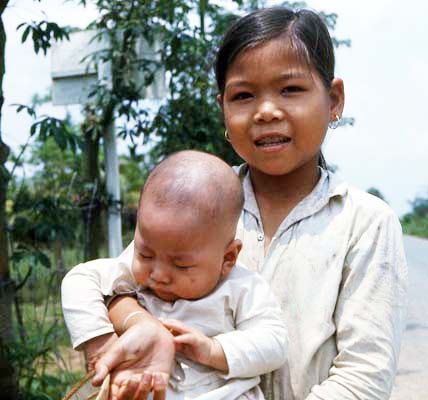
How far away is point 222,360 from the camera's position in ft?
4.58

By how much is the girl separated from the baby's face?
0.10m

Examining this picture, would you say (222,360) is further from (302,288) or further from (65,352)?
(65,352)

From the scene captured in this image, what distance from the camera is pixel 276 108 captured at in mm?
1601

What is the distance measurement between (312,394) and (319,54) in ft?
2.85

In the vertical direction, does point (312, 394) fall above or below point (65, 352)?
above

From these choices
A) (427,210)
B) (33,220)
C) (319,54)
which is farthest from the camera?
(427,210)

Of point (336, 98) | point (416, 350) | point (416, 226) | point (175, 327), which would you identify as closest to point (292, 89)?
point (336, 98)

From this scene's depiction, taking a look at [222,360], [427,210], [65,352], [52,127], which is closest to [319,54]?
[222,360]

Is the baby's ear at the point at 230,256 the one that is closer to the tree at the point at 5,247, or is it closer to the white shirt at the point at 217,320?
the white shirt at the point at 217,320

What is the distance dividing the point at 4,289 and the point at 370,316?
2208 millimetres

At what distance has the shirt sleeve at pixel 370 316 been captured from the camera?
1.47 metres

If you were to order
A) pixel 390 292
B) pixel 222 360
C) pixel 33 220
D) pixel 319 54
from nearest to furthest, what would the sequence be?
pixel 222 360 → pixel 390 292 → pixel 319 54 → pixel 33 220

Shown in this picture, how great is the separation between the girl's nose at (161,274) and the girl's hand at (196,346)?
0.31ft

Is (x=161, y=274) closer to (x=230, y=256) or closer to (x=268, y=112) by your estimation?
(x=230, y=256)
